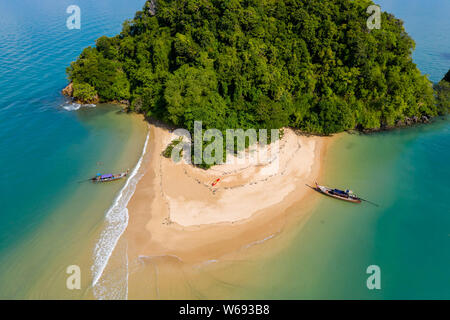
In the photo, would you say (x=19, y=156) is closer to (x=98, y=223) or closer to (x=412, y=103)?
(x=98, y=223)

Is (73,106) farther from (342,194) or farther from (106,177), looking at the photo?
(342,194)

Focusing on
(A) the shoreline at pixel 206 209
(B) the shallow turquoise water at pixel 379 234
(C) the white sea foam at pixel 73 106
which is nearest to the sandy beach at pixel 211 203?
(A) the shoreline at pixel 206 209

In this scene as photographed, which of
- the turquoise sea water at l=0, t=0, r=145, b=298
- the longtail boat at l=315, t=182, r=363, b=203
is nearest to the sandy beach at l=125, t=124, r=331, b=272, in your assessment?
the longtail boat at l=315, t=182, r=363, b=203

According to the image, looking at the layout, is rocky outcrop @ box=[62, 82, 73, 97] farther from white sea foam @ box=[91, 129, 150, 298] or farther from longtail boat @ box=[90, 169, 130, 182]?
white sea foam @ box=[91, 129, 150, 298]

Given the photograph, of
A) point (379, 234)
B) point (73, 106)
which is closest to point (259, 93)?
point (379, 234)

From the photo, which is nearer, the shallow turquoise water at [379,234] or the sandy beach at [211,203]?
the shallow turquoise water at [379,234]

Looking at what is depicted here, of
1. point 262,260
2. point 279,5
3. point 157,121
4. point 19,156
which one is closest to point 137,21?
point 157,121

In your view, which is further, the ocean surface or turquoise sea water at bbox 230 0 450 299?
the ocean surface

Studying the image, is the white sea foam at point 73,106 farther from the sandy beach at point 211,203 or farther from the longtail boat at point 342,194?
the longtail boat at point 342,194
